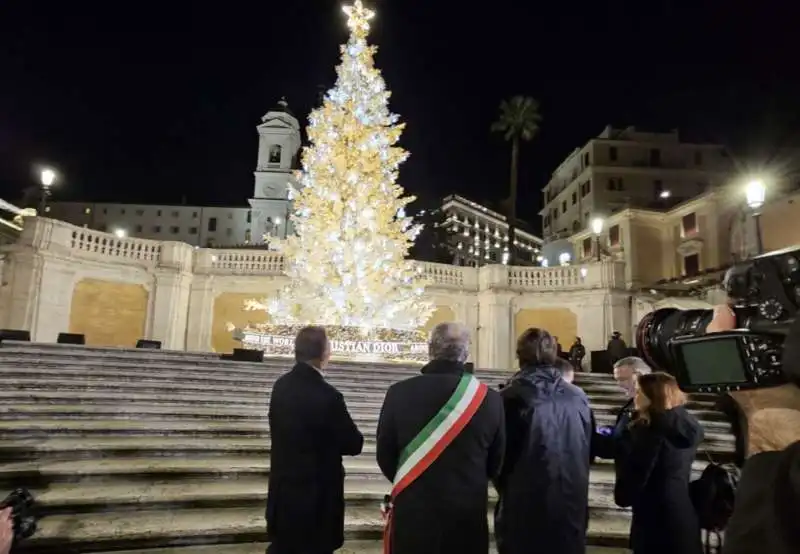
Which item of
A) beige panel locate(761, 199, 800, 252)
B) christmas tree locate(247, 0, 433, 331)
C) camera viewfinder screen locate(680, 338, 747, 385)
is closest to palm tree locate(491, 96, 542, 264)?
beige panel locate(761, 199, 800, 252)

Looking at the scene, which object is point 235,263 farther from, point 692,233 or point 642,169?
point 642,169

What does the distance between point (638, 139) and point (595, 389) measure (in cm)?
4970

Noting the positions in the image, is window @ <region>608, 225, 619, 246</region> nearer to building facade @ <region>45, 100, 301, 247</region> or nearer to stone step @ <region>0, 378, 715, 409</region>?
stone step @ <region>0, 378, 715, 409</region>

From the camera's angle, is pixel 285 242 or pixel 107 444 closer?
pixel 107 444

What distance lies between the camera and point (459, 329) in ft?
10.3

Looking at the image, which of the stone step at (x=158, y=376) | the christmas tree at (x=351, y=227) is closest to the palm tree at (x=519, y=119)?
the christmas tree at (x=351, y=227)

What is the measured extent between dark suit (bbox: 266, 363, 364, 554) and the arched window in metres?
63.8

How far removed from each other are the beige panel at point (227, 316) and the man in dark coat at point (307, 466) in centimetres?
1658

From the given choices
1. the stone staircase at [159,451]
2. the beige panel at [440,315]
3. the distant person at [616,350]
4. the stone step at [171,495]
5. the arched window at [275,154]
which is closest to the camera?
the stone staircase at [159,451]

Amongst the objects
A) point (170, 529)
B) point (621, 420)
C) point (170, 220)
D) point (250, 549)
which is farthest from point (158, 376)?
point (170, 220)

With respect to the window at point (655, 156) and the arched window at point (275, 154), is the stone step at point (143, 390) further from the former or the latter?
the arched window at point (275, 154)

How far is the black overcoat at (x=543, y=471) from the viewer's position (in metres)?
2.97

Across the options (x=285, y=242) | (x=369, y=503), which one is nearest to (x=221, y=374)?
(x=369, y=503)

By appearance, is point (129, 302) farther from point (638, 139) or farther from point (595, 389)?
point (638, 139)
